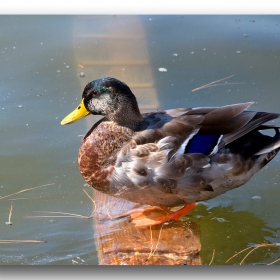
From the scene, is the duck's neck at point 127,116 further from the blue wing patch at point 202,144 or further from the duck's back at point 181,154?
the blue wing patch at point 202,144

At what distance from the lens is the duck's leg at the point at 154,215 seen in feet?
13.0

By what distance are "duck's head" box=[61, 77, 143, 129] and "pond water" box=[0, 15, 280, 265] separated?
0.72 metres

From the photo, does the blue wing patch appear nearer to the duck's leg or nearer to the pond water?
the duck's leg

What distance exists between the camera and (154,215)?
405cm

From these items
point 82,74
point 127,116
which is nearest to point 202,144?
point 127,116

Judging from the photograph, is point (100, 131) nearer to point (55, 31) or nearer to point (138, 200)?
point (138, 200)

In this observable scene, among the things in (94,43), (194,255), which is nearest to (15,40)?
(94,43)

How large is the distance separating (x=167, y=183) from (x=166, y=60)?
205 centimetres

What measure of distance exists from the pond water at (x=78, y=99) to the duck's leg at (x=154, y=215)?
114 mm

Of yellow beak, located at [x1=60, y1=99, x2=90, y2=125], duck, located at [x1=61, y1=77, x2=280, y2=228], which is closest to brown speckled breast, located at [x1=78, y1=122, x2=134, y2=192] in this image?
duck, located at [x1=61, y1=77, x2=280, y2=228]

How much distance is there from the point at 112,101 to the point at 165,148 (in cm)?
44

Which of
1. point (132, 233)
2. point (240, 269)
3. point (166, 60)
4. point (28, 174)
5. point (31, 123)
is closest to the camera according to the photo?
point (240, 269)

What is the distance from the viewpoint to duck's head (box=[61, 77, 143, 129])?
3.70 metres

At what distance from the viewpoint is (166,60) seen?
5.46 m
